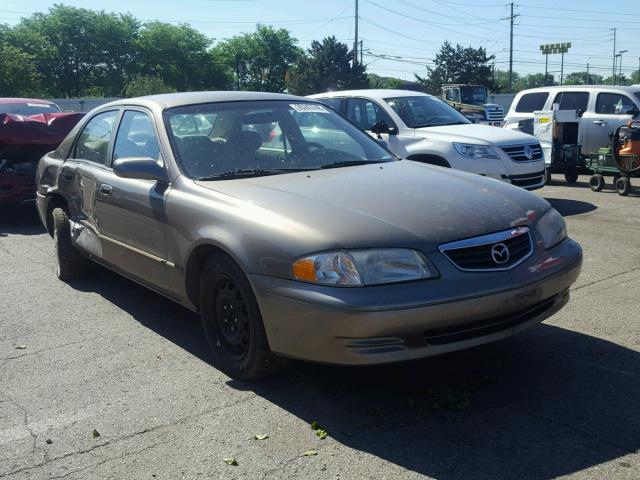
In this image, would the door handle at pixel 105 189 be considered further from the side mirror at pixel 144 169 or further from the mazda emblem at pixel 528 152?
the mazda emblem at pixel 528 152

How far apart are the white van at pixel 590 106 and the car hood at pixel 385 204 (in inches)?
398

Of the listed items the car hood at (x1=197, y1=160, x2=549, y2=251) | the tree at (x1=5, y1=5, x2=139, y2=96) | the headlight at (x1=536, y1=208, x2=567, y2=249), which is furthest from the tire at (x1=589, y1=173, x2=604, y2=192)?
the tree at (x1=5, y1=5, x2=139, y2=96)

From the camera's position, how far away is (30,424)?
12.0 ft

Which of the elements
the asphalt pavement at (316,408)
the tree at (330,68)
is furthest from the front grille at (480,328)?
the tree at (330,68)

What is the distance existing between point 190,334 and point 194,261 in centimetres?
97

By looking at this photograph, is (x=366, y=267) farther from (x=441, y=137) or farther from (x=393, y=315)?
(x=441, y=137)

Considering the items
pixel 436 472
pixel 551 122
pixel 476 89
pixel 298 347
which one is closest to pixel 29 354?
pixel 298 347

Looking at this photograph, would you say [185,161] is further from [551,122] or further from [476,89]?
[476,89]

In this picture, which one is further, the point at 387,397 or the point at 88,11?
the point at 88,11

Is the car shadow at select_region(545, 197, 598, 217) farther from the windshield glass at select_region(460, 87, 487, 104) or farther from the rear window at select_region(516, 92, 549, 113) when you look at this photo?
the windshield glass at select_region(460, 87, 487, 104)

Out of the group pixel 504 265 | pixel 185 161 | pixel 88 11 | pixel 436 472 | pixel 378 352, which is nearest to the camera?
pixel 436 472

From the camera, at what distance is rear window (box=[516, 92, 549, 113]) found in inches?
568

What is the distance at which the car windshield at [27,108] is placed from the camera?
12805 mm

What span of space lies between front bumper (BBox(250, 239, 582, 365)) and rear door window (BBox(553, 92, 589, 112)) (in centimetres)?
1149
